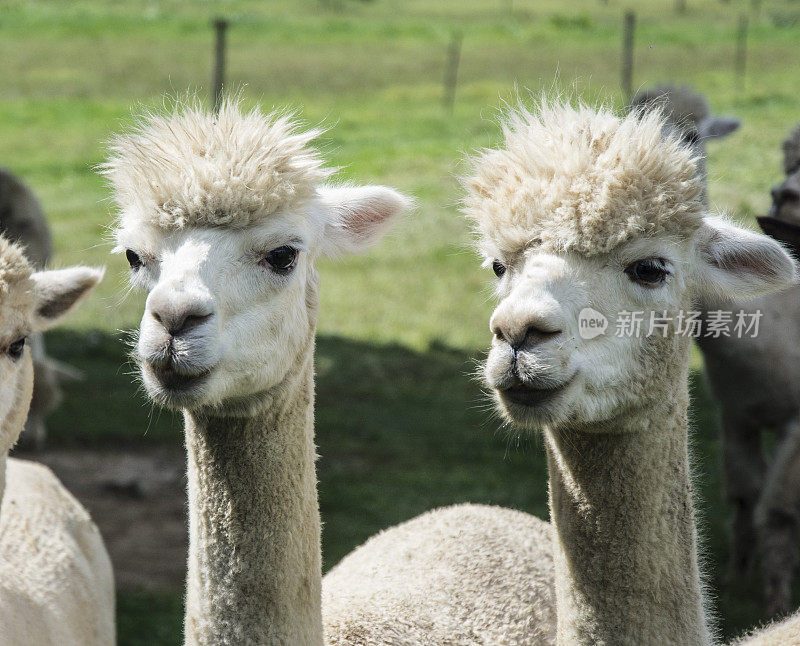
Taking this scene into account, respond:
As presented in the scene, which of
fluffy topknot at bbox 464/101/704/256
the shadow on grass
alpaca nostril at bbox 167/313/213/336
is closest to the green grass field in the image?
the shadow on grass

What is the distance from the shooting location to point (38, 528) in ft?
11.4

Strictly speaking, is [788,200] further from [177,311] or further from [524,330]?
[177,311]

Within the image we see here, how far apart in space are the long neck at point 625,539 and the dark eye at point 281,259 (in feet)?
2.56

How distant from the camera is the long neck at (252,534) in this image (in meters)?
2.47

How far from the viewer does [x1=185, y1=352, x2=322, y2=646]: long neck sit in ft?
8.10

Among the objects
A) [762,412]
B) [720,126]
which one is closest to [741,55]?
[720,126]

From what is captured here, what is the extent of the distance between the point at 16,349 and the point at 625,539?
1700mm

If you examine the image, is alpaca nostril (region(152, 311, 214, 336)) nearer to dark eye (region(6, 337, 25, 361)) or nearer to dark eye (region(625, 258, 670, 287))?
dark eye (region(6, 337, 25, 361))

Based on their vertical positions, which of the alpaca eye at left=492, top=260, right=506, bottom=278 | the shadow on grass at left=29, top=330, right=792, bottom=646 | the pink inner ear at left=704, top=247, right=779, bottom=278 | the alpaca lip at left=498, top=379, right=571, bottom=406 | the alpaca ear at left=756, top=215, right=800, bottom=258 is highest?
the alpaca ear at left=756, top=215, right=800, bottom=258

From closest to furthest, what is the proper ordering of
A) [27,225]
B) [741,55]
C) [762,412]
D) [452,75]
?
[762,412] → [27,225] → [741,55] → [452,75]

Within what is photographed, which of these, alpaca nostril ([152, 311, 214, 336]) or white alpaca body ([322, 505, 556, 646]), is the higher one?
alpaca nostril ([152, 311, 214, 336])

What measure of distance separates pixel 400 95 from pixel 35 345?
11777mm

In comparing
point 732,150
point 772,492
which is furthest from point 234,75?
point 772,492

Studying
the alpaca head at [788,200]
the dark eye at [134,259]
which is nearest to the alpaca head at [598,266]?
the dark eye at [134,259]
